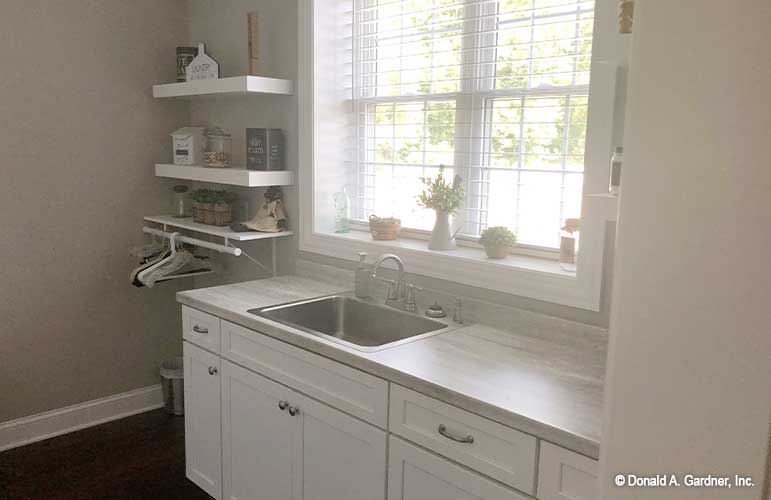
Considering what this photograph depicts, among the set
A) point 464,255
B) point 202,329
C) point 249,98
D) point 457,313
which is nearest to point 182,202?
point 249,98

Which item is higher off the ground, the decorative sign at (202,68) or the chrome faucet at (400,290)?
the decorative sign at (202,68)

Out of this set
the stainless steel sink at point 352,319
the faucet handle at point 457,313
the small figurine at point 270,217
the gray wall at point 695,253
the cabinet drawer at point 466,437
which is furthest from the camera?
the small figurine at point 270,217

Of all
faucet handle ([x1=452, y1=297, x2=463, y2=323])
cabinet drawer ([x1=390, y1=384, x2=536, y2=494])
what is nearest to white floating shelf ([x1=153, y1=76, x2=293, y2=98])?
faucet handle ([x1=452, y1=297, x2=463, y2=323])

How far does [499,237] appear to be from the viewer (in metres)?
2.32

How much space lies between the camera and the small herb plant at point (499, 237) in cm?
232

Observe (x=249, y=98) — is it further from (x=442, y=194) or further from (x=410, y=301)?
(x=410, y=301)

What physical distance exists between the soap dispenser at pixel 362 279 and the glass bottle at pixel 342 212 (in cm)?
44

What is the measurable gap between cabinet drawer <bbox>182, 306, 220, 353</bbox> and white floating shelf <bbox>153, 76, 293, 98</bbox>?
38.8 inches

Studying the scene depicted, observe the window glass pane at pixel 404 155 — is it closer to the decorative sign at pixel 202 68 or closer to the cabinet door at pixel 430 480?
the decorative sign at pixel 202 68

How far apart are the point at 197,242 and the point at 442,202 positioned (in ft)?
4.10

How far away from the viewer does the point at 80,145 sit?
10.7 feet

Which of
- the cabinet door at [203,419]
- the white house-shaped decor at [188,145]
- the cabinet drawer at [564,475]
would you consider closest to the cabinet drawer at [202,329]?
the cabinet door at [203,419]

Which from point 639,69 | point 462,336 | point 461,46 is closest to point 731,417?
point 639,69

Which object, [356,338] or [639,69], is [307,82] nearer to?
[356,338]
